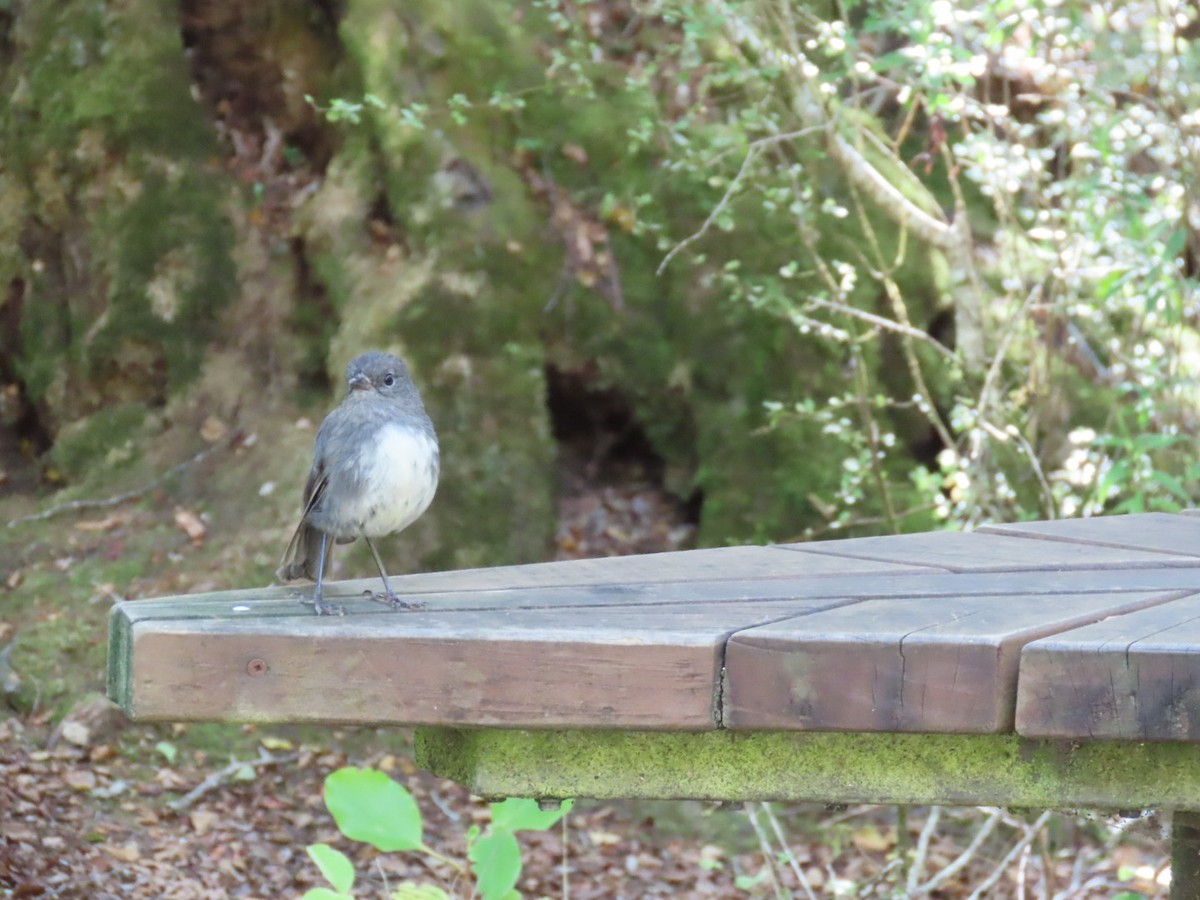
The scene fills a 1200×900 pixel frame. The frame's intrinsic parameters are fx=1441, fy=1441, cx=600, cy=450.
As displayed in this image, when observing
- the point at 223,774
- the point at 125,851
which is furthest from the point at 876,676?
the point at 223,774

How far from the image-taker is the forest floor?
4.73 metres

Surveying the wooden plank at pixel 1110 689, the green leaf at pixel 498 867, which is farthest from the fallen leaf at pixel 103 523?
the wooden plank at pixel 1110 689

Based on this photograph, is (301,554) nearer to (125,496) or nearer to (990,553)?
(990,553)

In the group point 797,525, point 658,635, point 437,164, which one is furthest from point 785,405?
point 658,635

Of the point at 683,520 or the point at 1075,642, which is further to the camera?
the point at 683,520

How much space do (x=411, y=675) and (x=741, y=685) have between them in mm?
423

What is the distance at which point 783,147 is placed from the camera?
6086 millimetres

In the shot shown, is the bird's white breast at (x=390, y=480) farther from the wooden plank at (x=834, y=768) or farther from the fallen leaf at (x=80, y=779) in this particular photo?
the fallen leaf at (x=80, y=779)

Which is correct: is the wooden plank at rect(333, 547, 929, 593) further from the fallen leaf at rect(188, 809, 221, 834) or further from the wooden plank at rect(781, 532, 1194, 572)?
the fallen leaf at rect(188, 809, 221, 834)

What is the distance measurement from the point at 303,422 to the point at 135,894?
7.56ft

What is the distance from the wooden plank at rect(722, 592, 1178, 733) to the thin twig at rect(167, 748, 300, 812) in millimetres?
3705

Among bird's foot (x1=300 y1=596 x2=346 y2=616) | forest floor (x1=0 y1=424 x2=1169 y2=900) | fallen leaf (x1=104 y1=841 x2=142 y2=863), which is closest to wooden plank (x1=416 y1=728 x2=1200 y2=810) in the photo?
bird's foot (x1=300 y1=596 x2=346 y2=616)

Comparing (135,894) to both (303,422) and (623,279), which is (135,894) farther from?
(623,279)

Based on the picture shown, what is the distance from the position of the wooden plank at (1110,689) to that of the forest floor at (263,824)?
9.00ft
